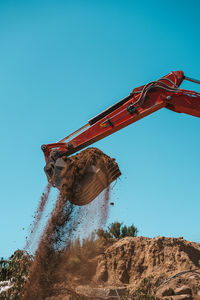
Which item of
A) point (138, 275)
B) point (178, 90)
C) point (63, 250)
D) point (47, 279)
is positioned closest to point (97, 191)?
point (63, 250)

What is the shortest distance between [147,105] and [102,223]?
9.11ft

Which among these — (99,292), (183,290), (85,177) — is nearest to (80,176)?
(85,177)

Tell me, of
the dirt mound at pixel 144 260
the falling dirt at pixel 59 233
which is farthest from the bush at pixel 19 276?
the dirt mound at pixel 144 260

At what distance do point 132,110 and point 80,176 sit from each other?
1873 millimetres

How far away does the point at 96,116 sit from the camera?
25.3 ft

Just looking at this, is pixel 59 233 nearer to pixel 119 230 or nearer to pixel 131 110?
pixel 131 110

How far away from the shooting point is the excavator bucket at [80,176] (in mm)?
6957

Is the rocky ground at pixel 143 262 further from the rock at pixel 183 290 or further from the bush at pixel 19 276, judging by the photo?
the bush at pixel 19 276

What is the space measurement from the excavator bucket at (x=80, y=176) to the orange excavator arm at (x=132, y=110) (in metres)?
0.40

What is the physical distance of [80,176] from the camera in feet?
23.2

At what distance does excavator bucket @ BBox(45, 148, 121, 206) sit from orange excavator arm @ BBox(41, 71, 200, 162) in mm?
398

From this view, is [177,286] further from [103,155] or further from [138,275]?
[103,155]

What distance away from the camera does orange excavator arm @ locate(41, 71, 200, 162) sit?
7508 millimetres

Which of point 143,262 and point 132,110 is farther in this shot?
point 143,262
